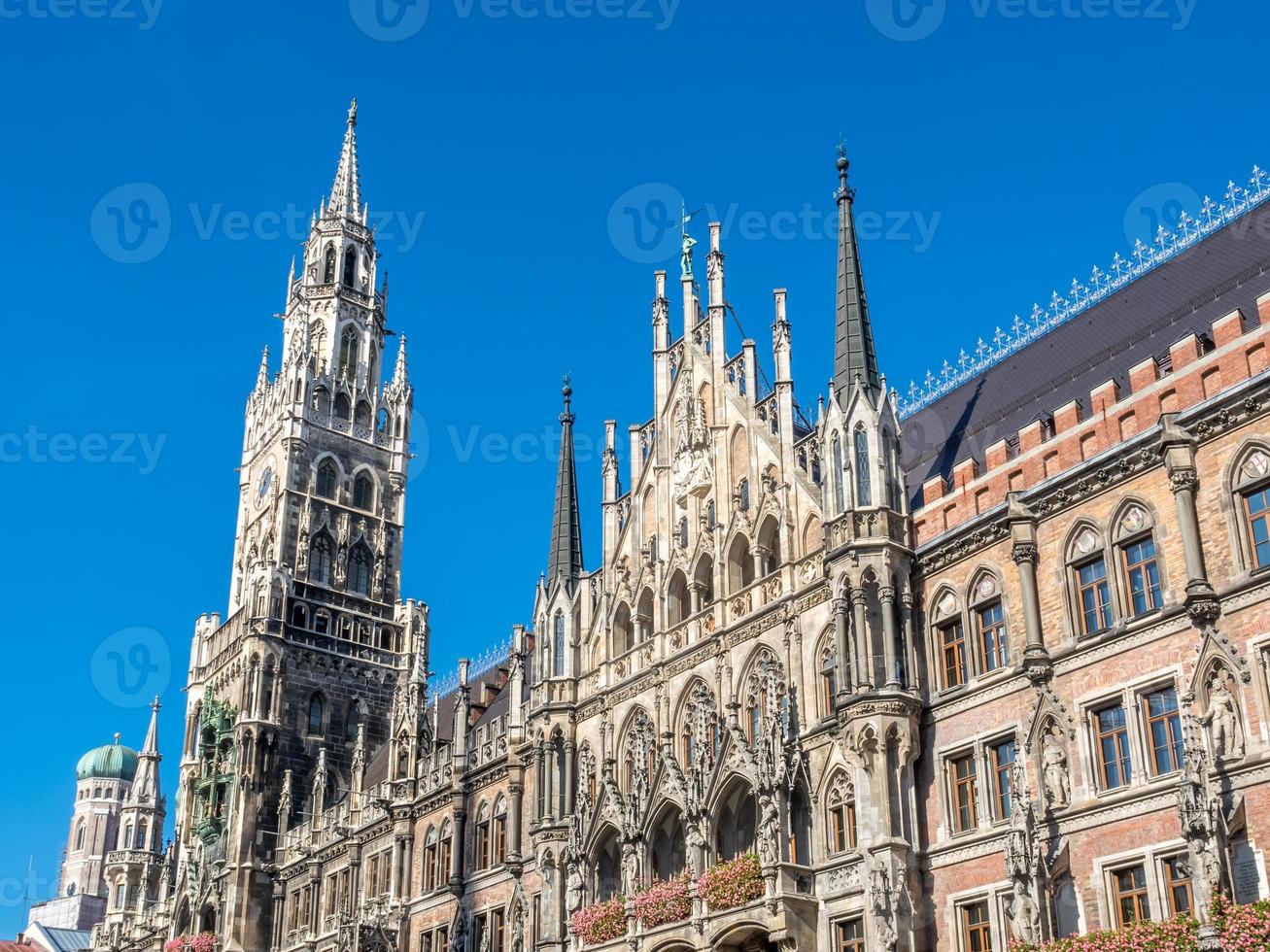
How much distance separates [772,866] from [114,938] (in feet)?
176

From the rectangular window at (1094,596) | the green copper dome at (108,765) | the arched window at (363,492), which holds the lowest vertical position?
the rectangular window at (1094,596)

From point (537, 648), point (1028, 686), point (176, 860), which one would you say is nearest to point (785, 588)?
point (1028, 686)

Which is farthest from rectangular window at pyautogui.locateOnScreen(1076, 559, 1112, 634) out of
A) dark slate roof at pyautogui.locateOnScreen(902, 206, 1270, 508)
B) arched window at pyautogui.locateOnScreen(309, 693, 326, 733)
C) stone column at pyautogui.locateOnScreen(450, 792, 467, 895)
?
arched window at pyautogui.locateOnScreen(309, 693, 326, 733)

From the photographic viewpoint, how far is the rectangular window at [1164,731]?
28.6m

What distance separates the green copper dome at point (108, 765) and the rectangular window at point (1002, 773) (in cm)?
14410

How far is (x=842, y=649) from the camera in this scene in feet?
114

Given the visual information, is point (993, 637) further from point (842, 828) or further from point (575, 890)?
point (575, 890)

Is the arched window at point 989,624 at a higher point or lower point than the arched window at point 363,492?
lower

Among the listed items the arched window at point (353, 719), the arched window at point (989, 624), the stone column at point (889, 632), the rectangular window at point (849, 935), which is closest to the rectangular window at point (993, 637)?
the arched window at point (989, 624)

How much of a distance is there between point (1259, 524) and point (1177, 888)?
687 centimetres

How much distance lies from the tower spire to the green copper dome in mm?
95771

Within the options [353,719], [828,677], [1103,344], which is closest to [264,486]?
[353,719]

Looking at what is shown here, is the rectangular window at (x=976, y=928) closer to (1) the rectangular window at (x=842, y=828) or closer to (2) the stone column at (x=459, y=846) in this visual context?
(1) the rectangular window at (x=842, y=828)

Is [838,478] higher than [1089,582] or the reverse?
higher
